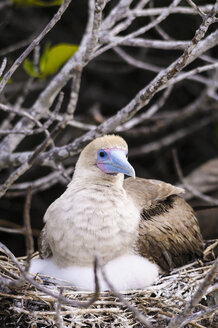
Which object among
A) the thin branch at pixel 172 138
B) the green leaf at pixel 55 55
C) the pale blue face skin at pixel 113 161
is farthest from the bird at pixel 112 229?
the thin branch at pixel 172 138

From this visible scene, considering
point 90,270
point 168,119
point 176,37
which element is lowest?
point 90,270

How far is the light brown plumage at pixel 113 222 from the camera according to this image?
3.69 m

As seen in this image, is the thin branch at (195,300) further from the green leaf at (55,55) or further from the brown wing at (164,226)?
the green leaf at (55,55)

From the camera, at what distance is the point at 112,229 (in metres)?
3.72

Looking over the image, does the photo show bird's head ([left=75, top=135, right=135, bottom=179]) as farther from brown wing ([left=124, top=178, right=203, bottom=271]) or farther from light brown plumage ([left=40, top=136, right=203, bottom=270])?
brown wing ([left=124, top=178, right=203, bottom=271])

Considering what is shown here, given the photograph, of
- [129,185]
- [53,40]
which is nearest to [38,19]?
[53,40]

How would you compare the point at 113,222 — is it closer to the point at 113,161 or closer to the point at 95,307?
the point at 113,161

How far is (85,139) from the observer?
396 cm

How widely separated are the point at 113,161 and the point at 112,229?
432 mm

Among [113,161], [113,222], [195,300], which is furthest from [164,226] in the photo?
[195,300]

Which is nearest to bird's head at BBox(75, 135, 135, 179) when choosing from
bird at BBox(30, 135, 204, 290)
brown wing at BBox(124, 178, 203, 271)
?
bird at BBox(30, 135, 204, 290)

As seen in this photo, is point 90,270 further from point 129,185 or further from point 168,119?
point 168,119

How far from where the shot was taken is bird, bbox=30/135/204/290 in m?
3.68

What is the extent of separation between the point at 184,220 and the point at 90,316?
3.36ft
